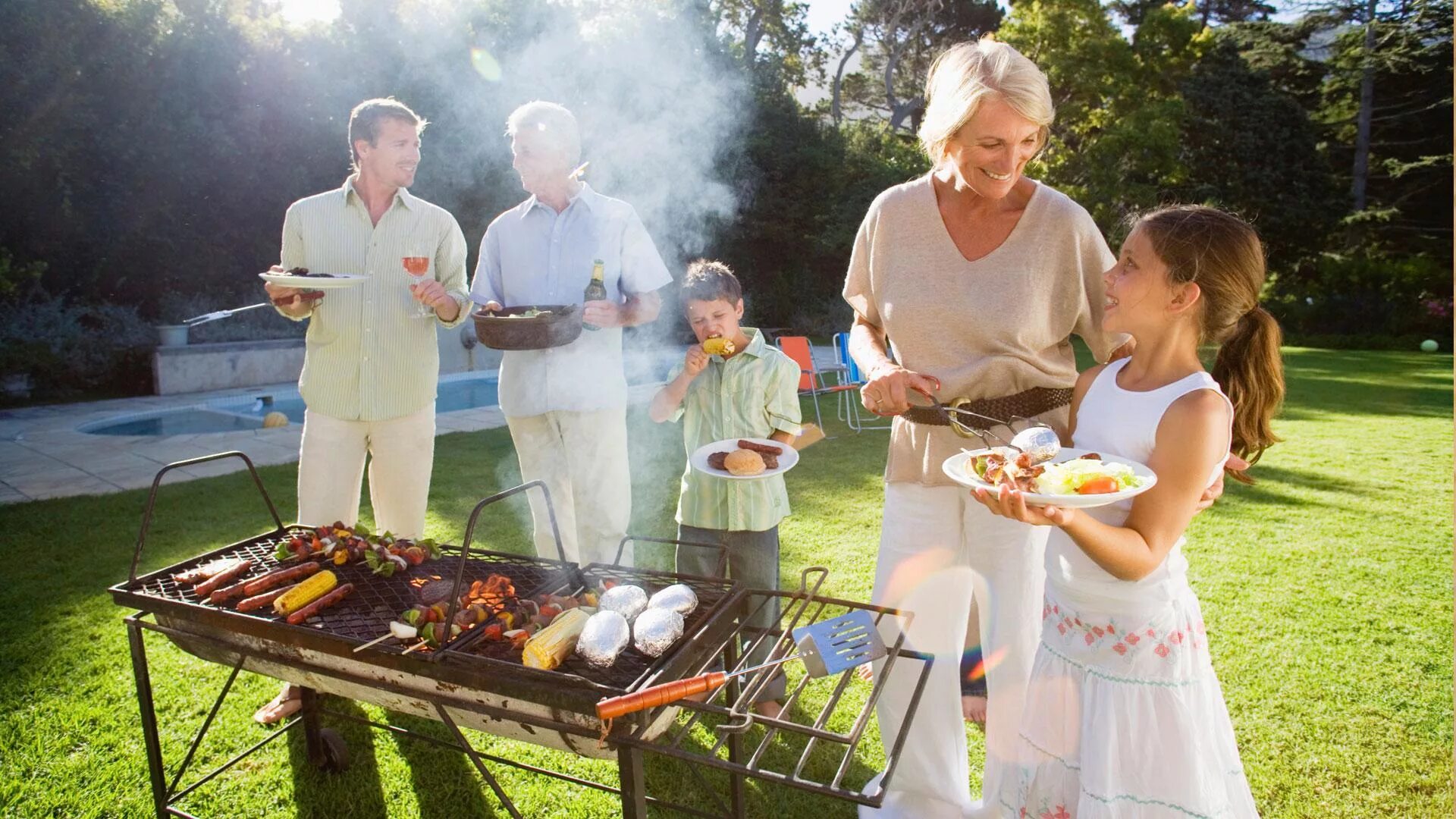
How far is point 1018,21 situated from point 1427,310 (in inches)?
455

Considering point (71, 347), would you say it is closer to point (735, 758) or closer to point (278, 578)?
point (278, 578)

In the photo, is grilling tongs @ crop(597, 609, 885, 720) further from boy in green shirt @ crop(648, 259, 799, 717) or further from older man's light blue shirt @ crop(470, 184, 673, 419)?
older man's light blue shirt @ crop(470, 184, 673, 419)

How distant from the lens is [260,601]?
2.21 metres

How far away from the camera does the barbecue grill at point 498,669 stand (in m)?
1.69

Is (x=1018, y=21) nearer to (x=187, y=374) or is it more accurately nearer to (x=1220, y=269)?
(x=187, y=374)

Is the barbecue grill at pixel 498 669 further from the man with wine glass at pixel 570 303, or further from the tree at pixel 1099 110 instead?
the tree at pixel 1099 110

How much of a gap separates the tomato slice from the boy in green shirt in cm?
152

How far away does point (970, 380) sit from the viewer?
218 cm

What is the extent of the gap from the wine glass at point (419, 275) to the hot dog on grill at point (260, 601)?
143cm

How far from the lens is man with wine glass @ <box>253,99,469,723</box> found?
3.29 meters

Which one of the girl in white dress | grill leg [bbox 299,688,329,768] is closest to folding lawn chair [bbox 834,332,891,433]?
grill leg [bbox 299,688,329,768]

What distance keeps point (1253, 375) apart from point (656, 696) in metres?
1.61

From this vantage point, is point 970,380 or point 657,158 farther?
point 657,158

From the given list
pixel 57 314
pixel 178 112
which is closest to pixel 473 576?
pixel 57 314
